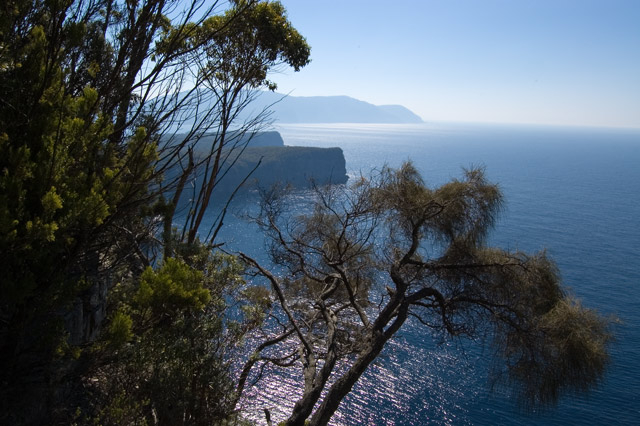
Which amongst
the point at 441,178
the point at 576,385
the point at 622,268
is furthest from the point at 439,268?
the point at 441,178

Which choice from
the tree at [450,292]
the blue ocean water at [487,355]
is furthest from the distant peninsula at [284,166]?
the tree at [450,292]

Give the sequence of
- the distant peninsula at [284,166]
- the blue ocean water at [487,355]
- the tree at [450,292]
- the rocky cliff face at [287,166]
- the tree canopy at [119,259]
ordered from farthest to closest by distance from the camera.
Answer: the rocky cliff face at [287,166] < the distant peninsula at [284,166] < the blue ocean water at [487,355] < the tree at [450,292] < the tree canopy at [119,259]

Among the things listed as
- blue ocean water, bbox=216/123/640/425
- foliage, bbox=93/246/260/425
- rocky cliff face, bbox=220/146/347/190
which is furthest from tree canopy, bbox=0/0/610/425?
rocky cliff face, bbox=220/146/347/190

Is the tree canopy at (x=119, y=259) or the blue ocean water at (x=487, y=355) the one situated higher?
the tree canopy at (x=119, y=259)

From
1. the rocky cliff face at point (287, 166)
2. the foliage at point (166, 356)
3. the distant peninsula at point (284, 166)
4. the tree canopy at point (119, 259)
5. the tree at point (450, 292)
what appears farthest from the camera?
the rocky cliff face at point (287, 166)

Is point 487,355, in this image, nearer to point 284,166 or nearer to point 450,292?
point 450,292

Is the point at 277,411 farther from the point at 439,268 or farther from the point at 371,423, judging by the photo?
the point at 439,268

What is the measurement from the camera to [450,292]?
358 inches

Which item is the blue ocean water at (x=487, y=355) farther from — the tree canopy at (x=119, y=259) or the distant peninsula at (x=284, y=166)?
the distant peninsula at (x=284, y=166)

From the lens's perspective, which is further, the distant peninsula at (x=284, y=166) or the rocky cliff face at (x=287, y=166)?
the rocky cliff face at (x=287, y=166)

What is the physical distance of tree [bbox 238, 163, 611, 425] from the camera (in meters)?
7.63

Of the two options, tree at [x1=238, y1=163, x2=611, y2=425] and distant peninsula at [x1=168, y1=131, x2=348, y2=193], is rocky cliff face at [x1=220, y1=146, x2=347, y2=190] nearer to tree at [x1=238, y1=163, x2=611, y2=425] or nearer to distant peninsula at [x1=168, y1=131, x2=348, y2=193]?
distant peninsula at [x1=168, y1=131, x2=348, y2=193]

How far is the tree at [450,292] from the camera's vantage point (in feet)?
25.0

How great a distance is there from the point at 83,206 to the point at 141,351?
1.45 m
